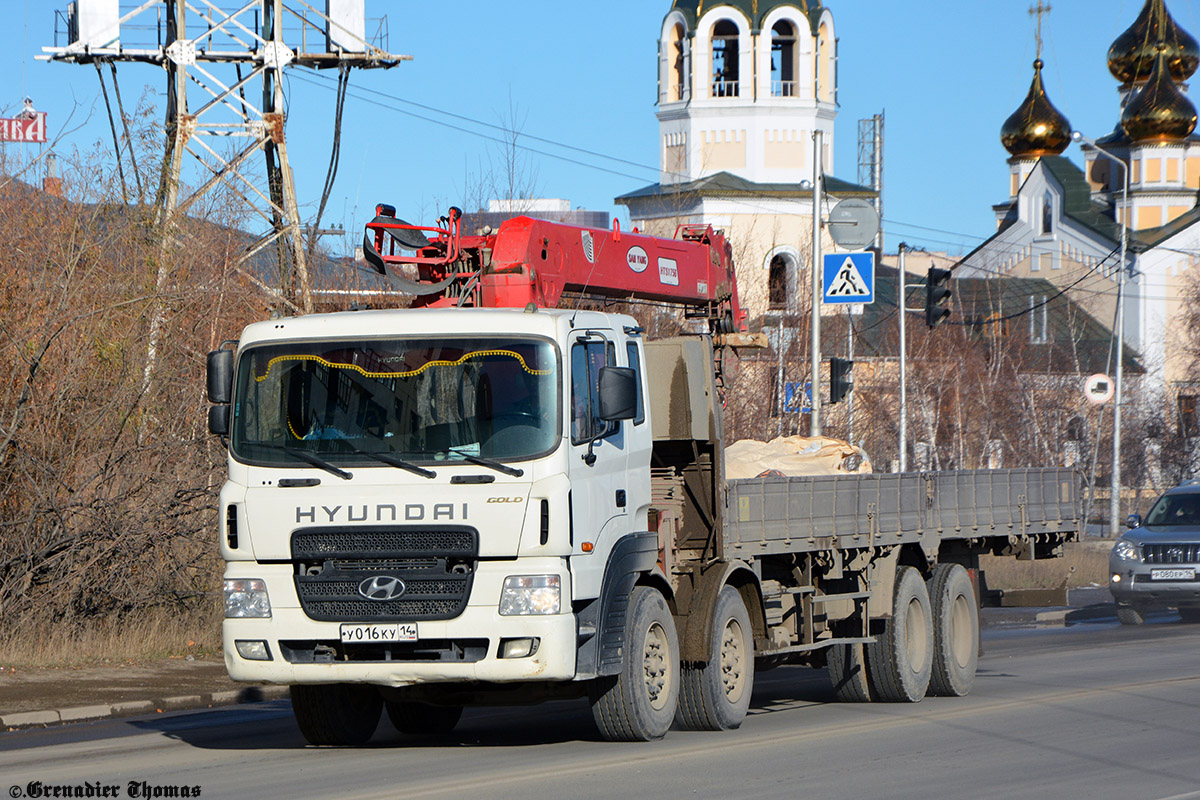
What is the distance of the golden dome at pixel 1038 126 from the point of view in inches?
3201

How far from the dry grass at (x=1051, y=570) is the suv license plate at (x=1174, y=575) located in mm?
1185

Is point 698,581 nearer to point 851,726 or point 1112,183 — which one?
point 851,726

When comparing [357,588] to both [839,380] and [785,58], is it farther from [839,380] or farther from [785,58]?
[785,58]

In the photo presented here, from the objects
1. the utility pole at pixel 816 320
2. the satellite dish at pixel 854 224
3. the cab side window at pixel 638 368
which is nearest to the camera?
the cab side window at pixel 638 368

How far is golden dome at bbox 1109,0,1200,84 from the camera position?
7338cm

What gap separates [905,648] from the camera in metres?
14.4

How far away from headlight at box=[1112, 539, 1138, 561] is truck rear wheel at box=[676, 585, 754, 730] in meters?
13.6

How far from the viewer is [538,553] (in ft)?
34.0

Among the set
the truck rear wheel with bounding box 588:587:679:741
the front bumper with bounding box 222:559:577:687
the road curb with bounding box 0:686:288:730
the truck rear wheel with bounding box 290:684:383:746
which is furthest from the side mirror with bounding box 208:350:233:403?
the road curb with bounding box 0:686:288:730

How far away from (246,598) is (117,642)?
7.10 metres

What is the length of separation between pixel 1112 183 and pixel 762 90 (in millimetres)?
28629

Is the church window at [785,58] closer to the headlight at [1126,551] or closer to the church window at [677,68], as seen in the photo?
the church window at [677,68]

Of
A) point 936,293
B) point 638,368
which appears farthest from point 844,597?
point 936,293

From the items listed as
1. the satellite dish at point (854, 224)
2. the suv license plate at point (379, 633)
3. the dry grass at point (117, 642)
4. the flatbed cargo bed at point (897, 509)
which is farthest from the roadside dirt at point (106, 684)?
the satellite dish at point (854, 224)
